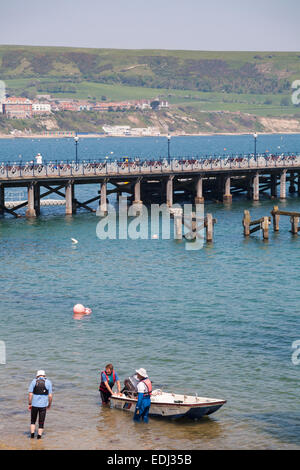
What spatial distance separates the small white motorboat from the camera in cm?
2834

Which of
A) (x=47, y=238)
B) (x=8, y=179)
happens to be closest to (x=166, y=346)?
(x=47, y=238)

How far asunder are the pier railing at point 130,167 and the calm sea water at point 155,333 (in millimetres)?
9243

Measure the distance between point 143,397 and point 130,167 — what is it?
5778 centimetres

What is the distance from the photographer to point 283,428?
28312mm

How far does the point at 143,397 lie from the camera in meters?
28.2

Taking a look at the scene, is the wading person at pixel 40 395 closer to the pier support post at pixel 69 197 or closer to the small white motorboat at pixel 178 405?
the small white motorboat at pixel 178 405

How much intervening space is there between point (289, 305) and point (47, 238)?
91.2ft

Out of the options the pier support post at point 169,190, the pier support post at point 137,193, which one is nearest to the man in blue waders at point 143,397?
the pier support post at point 137,193

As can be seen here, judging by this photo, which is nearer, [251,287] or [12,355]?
[12,355]

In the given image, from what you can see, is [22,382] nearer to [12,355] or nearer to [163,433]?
[12,355]

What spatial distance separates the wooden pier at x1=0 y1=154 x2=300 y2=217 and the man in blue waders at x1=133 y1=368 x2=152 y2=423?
49.3 m

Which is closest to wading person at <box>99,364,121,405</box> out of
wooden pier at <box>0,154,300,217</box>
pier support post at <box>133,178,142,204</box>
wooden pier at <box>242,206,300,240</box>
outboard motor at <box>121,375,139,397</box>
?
outboard motor at <box>121,375,139,397</box>

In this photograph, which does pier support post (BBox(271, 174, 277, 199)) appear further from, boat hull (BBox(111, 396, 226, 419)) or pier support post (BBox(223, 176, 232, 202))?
boat hull (BBox(111, 396, 226, 419))
